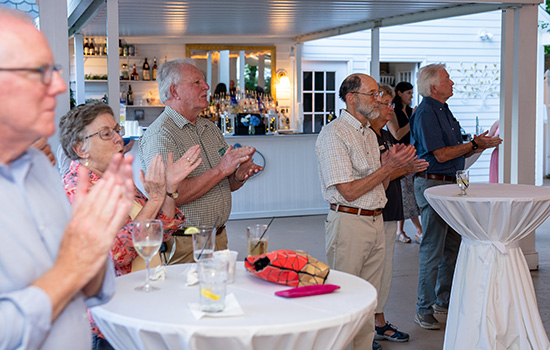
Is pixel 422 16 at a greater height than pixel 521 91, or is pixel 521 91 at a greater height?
pixel 422 16

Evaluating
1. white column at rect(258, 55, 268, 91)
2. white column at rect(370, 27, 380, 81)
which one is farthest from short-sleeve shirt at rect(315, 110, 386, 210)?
white column at rect(258, 55, 268, 91)

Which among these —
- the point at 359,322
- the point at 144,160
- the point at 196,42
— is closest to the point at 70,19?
the point at 196,42

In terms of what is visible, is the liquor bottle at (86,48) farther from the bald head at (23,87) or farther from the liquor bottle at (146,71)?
the bald head at (23,87)

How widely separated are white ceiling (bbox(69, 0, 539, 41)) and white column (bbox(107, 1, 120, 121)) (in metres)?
0.88

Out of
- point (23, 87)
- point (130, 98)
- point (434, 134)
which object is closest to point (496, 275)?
point (434, 134)

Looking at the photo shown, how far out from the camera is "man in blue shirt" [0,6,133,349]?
1.12 meters

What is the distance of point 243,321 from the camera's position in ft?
5.85

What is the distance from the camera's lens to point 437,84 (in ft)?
15.5

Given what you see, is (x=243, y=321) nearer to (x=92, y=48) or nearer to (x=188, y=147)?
(x=188, y=147)

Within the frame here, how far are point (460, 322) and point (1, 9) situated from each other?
10.5 feet

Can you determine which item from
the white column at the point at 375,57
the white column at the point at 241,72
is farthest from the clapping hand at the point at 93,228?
the white column at the point at 241,72

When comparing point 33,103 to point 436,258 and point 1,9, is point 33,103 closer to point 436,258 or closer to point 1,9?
point 1,9

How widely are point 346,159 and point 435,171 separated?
147 centimetres

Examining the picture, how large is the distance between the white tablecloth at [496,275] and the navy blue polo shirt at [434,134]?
90 centimetres
